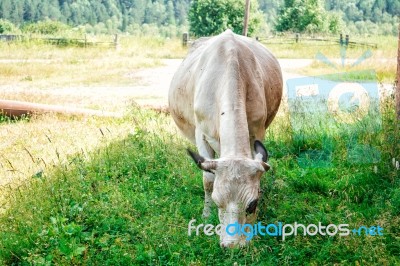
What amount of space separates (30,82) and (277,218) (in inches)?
509

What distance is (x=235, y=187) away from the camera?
12.1 feet

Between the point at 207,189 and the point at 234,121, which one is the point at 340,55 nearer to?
the point at 207,189

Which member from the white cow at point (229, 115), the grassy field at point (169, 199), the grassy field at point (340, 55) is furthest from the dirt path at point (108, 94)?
the white cow at point (229, 115)

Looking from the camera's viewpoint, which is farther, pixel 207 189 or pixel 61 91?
pixel 61 91

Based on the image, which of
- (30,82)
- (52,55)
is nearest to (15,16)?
(52,55)

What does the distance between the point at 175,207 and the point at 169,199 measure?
264mm

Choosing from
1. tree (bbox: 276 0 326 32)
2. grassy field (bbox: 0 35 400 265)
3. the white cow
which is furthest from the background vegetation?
the white cow

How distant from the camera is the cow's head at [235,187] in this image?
12.1 ft

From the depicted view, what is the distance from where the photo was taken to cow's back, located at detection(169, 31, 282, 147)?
15.5 feet

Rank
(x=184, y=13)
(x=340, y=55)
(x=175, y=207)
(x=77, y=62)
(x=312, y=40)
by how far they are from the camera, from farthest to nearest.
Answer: (x=184, y=13)
(x=312, y=40)
(x=340, y=55)
(x=77, y=62)
(x=175, y=207)

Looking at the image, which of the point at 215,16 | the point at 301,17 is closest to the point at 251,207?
the point at 215,16

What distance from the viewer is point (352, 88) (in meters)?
10.8

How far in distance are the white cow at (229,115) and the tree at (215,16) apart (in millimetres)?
39753

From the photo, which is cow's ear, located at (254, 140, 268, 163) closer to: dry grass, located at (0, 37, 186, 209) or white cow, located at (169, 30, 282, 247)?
white cow, located at (169, 30, 282, 247)
